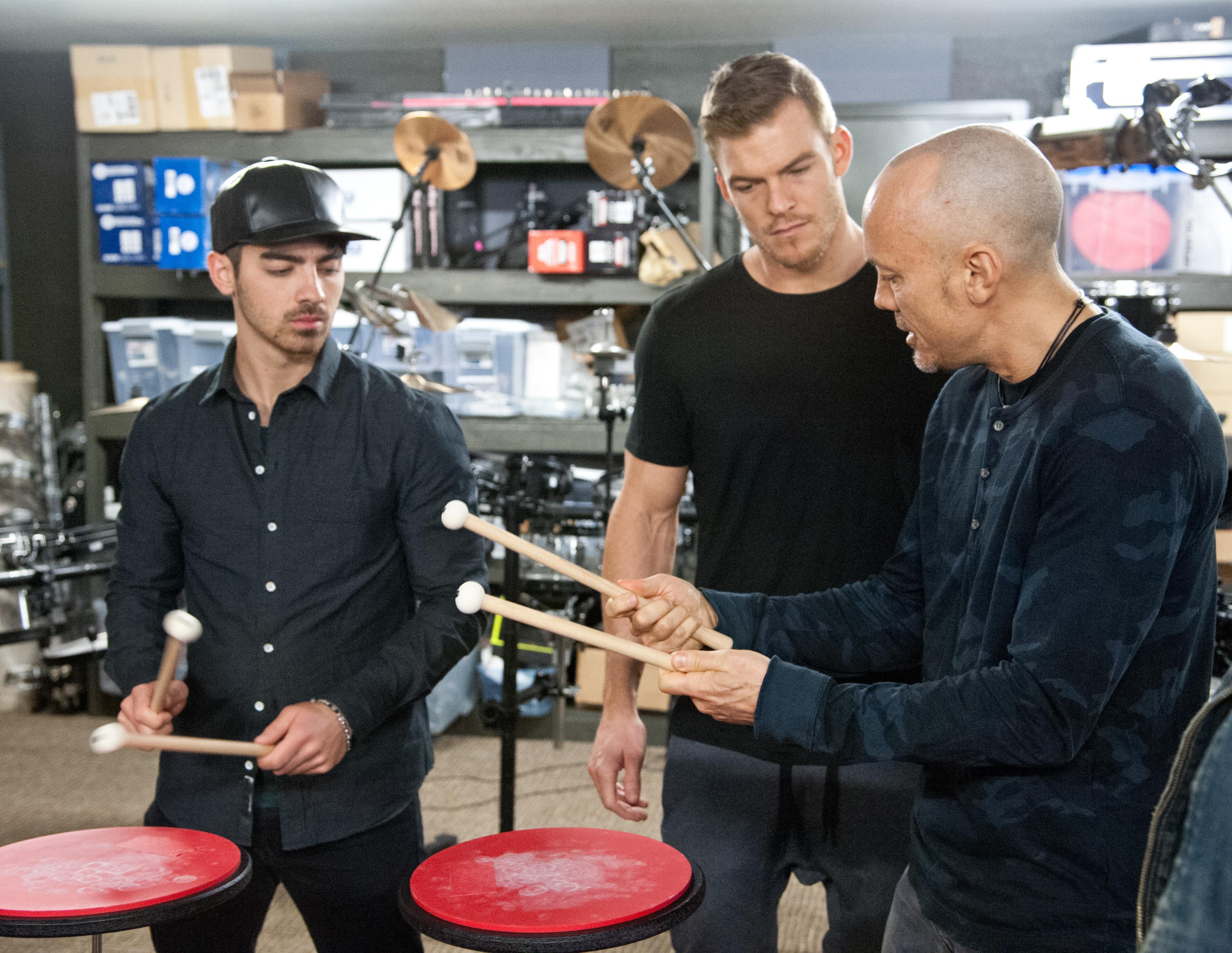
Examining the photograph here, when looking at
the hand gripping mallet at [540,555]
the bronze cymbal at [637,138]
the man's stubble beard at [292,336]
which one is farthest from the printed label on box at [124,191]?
the hand gripping mallet at [540,555]

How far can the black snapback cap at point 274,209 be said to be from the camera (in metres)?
1.82

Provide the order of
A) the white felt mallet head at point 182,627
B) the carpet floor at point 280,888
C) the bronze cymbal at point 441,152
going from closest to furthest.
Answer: the white felt mallet head at point 182,627 → the carpet floor at point 280,888 → the bronze cymbal at point 441,152

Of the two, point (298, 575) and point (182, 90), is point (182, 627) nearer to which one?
point (298, 575)

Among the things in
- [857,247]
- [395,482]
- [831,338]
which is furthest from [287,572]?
[857,247]

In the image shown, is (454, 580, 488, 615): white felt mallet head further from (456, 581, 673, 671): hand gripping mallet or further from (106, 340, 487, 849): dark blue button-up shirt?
(106, 340, 487, 849): dark blue button-up shirt

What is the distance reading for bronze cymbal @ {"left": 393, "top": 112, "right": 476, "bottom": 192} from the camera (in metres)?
3.79

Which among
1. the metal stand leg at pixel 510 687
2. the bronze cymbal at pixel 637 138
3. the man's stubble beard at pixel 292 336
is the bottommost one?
the metal stand leg at pixel 510 687

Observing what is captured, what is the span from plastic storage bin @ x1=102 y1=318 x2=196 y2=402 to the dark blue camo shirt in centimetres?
386

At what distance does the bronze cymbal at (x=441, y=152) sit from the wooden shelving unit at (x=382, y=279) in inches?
18.8

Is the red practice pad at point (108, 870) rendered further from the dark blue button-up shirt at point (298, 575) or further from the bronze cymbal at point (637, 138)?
the bronze cymbal at point (637, 138)

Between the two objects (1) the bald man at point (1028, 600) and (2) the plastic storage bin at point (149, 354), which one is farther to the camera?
(2) the plastic storage bin at point (149, 354)

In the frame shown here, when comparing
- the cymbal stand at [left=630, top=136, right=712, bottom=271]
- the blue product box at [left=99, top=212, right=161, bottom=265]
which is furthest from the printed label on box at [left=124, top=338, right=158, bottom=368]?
the cymbal stand at [left=630, top=136, right=712, bottom=271]

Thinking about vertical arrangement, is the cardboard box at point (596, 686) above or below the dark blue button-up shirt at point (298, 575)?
Result: below

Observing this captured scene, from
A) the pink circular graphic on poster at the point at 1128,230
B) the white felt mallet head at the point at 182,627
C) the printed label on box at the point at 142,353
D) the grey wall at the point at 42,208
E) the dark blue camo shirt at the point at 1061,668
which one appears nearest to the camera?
the dark blue camo shirt at the point at 1061,668
